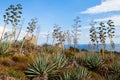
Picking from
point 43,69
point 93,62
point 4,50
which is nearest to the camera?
point 43,69

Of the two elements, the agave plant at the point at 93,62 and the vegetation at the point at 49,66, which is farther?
the agave plant at the point at 93,62

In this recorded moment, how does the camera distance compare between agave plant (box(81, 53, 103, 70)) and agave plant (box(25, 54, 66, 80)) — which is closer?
agave plant (box(25, 54, 66, 80))

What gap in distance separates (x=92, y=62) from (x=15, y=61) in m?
5.96

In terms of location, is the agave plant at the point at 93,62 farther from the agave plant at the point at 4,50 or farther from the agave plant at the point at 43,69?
the agave plant at the point at 4,50

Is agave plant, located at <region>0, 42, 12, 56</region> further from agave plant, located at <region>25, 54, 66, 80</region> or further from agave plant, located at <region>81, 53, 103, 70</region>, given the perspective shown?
agave plant, located at <region>81, 53, 103, 70</region>

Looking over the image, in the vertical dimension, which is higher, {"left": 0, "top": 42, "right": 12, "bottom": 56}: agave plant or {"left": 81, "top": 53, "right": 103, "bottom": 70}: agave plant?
{"left": 0, "top": 42, "right": 12, "bottom": 56}: agave plant

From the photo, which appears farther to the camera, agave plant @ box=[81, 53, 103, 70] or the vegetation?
agave plant @ box=[81, 53, 103, 70]

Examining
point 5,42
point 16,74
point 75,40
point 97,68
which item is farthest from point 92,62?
point 75,40

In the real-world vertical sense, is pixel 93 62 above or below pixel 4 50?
below

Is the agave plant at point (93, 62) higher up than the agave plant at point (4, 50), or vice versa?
the agave plant at point (4, 50)

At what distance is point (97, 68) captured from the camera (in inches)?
1001

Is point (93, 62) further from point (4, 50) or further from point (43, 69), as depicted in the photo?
point (43, 69)

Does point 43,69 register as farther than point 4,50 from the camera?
No

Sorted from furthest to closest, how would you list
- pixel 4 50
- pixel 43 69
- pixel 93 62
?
pixel 93 62 → pixel 4 50 → pixel 43 69
